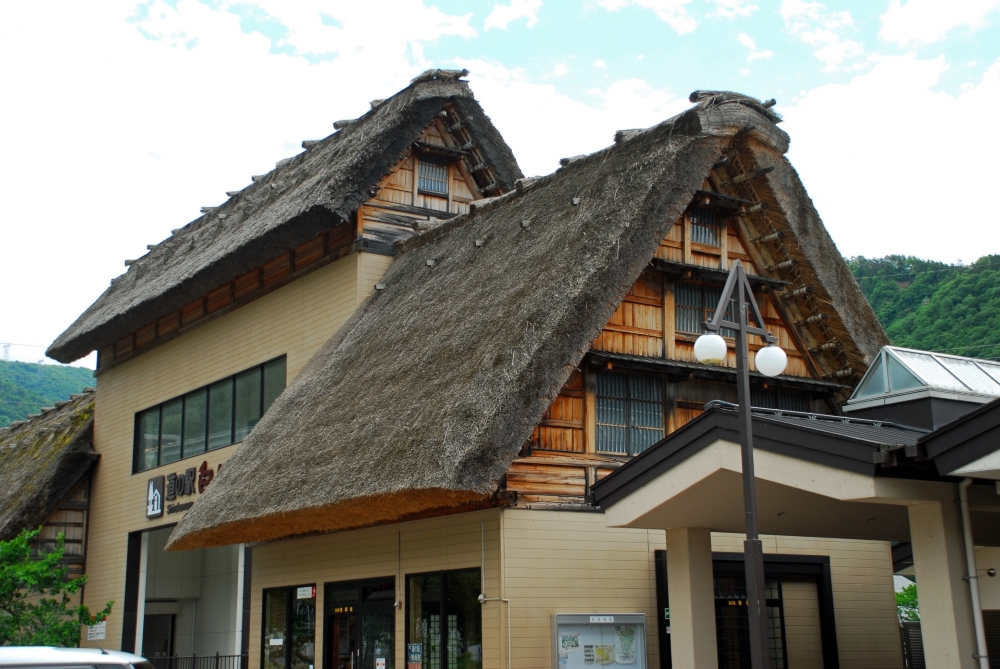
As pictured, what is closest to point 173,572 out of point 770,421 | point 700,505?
point 700,505

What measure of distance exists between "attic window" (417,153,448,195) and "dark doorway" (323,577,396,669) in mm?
7438

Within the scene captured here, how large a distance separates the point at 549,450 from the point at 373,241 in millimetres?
5994

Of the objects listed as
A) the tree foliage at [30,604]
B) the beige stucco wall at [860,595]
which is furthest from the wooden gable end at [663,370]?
the tree foliage at [30,604]

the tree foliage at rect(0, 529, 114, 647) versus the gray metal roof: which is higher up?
the gray metal roof

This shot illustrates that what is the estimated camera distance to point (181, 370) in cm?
2147

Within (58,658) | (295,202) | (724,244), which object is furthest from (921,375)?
(295,202)

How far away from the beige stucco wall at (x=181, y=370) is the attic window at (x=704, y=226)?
5.37 m

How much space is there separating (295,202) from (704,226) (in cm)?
694

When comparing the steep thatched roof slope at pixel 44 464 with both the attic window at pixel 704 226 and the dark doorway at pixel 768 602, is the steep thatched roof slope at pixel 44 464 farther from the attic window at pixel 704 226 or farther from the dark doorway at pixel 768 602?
the attic window at pixel 704 226

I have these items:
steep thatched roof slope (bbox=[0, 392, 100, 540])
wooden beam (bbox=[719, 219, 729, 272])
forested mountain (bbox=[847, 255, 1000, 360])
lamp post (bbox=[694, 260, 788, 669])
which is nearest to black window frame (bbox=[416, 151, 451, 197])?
wooden beam (bbox=[719, 219, 729, 272])

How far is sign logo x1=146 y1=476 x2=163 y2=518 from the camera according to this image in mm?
20781

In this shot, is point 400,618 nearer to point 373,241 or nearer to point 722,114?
point 373,241

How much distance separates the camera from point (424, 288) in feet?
54.0

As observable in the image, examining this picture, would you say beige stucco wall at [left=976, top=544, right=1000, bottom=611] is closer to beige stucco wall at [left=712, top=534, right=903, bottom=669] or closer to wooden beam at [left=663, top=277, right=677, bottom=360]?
beige stucco wall at [left=712, top=534, right=903, bottom=669]
